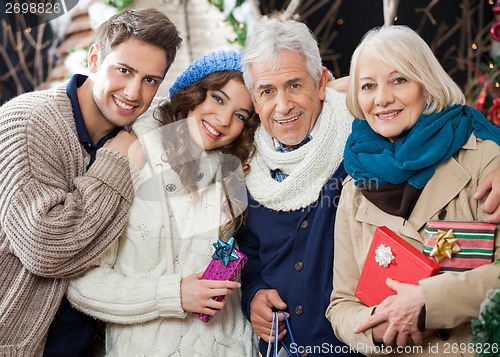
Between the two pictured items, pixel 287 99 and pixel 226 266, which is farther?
pixel 287 99

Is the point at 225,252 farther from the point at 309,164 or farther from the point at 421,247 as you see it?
the point at 421,247

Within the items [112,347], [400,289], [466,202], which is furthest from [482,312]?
[112,347]

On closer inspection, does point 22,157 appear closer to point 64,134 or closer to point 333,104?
point 64,134

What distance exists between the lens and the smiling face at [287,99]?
2328 mm

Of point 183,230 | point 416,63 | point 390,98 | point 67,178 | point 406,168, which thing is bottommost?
point 183,230

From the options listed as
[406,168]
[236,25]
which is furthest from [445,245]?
[236,25]

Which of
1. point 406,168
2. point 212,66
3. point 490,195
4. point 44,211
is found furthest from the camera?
point 212,66

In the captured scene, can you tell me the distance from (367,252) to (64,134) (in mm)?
1070

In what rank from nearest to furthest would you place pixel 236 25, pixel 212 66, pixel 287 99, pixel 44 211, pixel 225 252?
pixel 44 211, pixel 225 252, pixel 287 99, pixel 212 66, pixel 236 25

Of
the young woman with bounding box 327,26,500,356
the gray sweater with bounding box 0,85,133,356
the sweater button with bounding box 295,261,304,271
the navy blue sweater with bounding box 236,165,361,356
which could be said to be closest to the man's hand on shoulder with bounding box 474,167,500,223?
the young woman with bounding box 327,26,500,356

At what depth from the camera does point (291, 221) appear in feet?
7.68

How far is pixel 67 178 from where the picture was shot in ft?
7.51

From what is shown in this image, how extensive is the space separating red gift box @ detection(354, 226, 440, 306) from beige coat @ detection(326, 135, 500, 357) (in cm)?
4

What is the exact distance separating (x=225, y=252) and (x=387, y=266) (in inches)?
22.1
